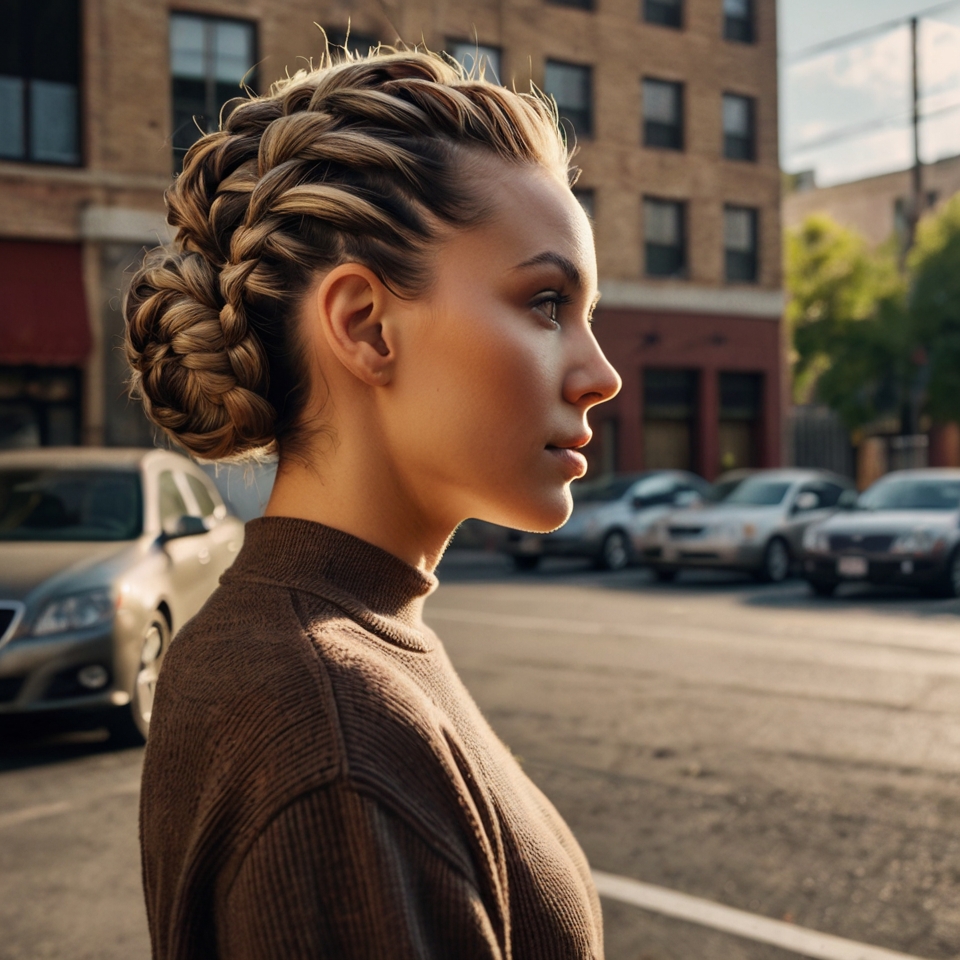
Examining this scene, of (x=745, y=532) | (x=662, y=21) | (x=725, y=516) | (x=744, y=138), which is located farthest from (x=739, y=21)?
(x=745, y=532)

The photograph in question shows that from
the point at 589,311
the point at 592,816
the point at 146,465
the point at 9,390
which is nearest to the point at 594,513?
the point at 9,390

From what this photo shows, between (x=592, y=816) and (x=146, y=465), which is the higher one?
(x=146, y=465)

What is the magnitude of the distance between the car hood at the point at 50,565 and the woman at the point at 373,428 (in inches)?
200

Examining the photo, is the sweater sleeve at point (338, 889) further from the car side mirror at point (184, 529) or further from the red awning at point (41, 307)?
the red awning at point (41, 307)

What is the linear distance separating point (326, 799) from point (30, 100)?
67.0 feet

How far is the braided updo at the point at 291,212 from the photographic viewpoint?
115 centimetres

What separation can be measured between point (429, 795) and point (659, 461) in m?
26.4

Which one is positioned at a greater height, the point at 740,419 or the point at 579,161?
the point at 579,161

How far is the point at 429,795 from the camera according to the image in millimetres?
950

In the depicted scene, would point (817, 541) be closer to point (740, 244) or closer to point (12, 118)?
point (12, 118)

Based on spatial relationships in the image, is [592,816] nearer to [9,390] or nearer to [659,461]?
[9,390]

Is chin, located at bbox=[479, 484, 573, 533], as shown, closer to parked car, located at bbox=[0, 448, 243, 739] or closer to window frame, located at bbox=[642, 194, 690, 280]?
parked car, located at bbox=[0, 448, 243, 739]

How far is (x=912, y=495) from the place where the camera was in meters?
12.0

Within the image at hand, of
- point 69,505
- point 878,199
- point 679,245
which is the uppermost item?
point 878,199
